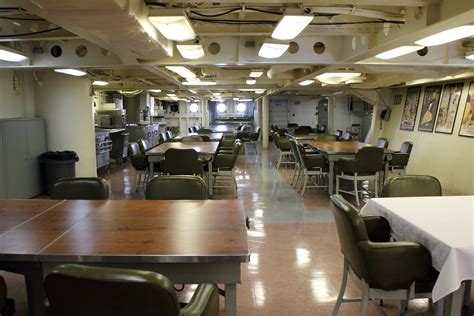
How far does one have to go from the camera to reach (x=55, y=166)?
5.89m

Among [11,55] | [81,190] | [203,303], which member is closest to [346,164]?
[81,190]

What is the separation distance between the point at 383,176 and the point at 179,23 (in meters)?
4.54

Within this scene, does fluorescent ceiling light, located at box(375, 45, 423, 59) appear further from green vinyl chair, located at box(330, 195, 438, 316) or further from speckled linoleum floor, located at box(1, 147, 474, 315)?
green vinyl chair, located at box(330, 195, 438, 316)

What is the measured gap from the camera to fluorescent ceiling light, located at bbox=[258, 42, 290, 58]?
371cm

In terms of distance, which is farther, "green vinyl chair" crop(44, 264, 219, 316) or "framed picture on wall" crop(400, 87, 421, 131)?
"framed picture on wall" crop(400, 87, 421, 131)

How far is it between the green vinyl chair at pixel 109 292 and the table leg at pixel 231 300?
475mm

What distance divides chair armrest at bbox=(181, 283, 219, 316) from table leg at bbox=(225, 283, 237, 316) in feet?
0.35

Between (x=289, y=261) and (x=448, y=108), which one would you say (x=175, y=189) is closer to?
(x=289, y=261)

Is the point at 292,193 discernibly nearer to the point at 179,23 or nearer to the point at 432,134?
the point at 432,134

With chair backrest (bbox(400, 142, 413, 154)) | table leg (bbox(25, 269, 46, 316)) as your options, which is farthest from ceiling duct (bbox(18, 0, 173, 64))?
chair backrest (bbox(400, 142, 413, 154))

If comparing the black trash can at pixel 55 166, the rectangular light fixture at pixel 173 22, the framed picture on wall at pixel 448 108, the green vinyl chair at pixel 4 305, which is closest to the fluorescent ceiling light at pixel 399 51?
the rectangular light fixture at pixel 173 22

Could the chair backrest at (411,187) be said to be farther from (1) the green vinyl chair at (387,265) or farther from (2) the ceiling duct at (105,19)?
(2) the ceiling duct at (105,19)

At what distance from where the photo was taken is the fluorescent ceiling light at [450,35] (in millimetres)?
2812

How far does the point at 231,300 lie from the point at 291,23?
6.42ft
